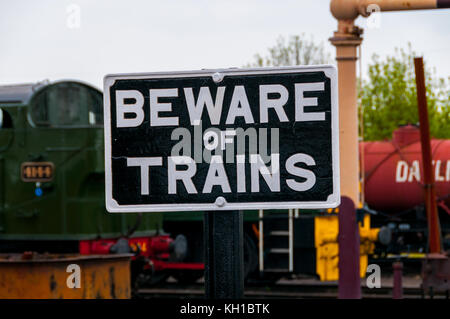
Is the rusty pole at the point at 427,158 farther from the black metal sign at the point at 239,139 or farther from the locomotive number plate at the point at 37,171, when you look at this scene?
the black metal sign at the point at 239,139

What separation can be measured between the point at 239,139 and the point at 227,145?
36 mm

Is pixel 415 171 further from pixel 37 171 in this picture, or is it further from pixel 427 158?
pixel 37 171

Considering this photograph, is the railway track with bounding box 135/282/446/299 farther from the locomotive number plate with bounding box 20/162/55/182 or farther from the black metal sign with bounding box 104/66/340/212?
the black metal sign with bounding box 104/66/340/212

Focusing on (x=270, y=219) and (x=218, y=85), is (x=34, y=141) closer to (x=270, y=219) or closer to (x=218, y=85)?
(x=270, y=219)

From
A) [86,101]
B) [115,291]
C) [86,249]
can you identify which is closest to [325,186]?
[115,291]

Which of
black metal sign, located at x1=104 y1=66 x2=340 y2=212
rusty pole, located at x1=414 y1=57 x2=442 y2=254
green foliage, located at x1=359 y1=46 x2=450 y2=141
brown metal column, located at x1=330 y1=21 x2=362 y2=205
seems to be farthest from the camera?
green foliage, located at x1=359 y1=46 x2=450 y2=141

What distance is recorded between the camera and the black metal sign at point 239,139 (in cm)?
181

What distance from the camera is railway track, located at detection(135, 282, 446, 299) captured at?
468 inches

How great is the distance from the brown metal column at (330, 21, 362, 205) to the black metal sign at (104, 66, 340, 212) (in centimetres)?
706

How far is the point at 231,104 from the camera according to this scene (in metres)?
1.83

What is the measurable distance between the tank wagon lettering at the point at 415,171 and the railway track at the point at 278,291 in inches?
93.0

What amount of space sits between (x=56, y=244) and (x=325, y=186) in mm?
8238

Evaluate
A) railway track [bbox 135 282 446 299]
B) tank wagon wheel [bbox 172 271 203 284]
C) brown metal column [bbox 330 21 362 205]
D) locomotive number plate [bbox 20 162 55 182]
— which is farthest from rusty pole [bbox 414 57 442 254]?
locomotive number plate [bbox 20 162 55 182]

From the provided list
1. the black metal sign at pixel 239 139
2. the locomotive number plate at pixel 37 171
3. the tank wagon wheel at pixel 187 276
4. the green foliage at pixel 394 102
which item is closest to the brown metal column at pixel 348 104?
the locomotive number plate at pixel 37 171
